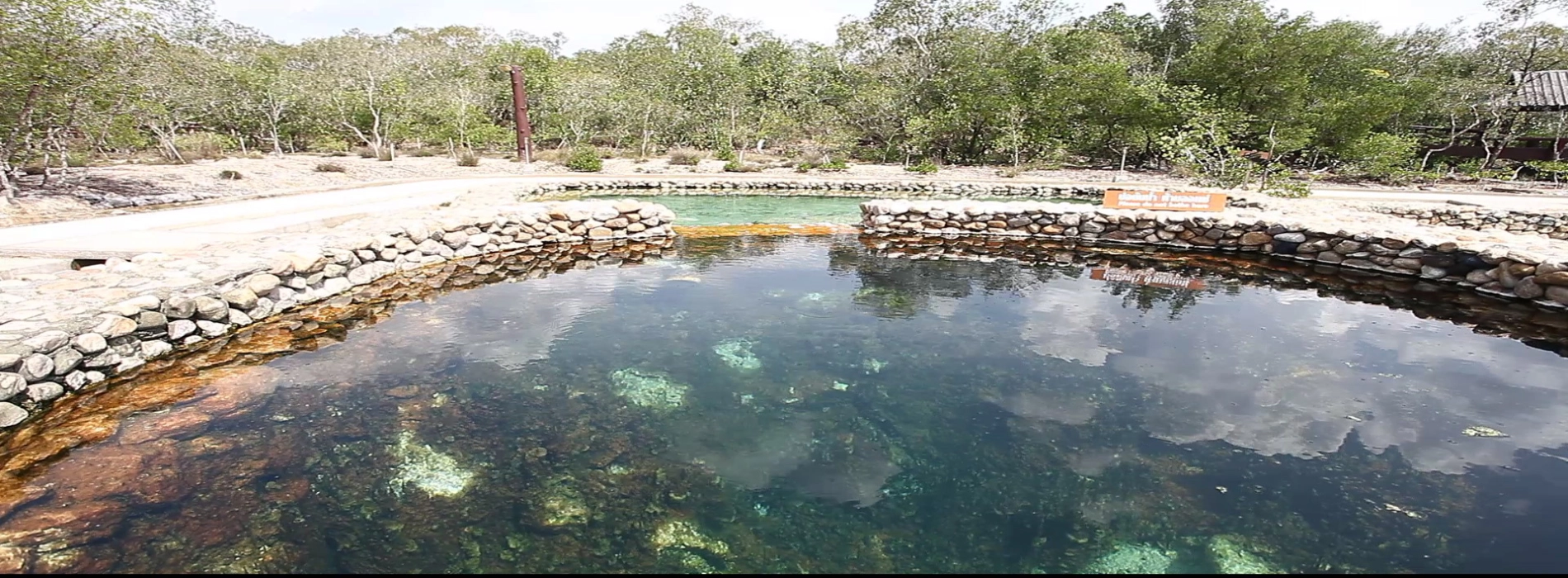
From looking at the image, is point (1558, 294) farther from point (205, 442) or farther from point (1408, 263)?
point (205, 442)

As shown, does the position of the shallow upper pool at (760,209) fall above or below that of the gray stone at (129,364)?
above

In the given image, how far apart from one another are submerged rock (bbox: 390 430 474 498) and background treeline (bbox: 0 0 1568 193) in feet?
40.1

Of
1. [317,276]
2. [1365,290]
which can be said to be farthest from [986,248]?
[317,276]

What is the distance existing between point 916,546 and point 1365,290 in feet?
25.1

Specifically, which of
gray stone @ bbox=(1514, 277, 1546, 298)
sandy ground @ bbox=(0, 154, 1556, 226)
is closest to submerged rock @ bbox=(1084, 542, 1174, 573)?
gray stone @ bbox=(1514, 277, 1546, 298)

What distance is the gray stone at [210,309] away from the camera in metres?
5.52

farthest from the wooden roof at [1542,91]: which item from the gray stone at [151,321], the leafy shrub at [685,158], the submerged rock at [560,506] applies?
the gray stone at [151,321]

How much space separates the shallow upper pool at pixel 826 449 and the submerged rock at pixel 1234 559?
1cm

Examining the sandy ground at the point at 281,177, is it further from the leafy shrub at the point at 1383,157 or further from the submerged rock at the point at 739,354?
the submerged rock at the point at 739,354

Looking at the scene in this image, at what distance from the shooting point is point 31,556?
289 cm

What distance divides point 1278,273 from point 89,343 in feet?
38.7

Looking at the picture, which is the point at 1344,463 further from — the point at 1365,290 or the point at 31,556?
the point at 31,556

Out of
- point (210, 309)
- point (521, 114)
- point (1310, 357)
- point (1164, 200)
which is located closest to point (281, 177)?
point (521, 114)

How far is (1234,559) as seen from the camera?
303 cm
